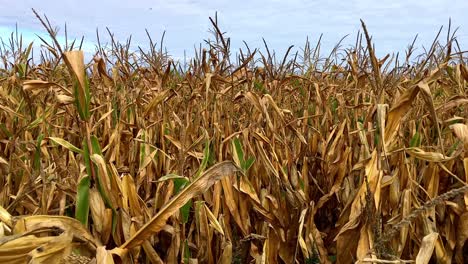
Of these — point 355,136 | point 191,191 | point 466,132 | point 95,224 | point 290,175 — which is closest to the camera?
point 191,191

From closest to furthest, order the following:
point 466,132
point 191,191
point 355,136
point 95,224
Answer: point 191,191 < point 95,224 < point 466,132 < point 355,136

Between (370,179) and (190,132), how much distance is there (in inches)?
27.8

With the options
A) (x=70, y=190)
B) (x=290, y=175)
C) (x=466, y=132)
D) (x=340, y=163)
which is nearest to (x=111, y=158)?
(x=70, y=190)

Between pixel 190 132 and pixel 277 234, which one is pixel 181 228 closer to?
pixel 277 234

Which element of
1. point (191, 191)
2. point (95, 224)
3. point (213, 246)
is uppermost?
point (191, 191)

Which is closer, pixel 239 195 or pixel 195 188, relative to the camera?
pixel 195 188

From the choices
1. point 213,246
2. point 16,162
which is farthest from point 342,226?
point 16,162

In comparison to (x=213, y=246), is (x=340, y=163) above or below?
above

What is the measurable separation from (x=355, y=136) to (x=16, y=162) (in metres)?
1.13

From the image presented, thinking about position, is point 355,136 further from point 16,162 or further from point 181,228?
point 16,162

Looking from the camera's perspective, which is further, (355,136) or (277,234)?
(355,136)

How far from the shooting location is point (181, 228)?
126cm

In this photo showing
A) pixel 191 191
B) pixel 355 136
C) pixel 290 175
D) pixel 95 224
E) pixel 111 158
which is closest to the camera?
pixel 191 191

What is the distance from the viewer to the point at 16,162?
1538mm
